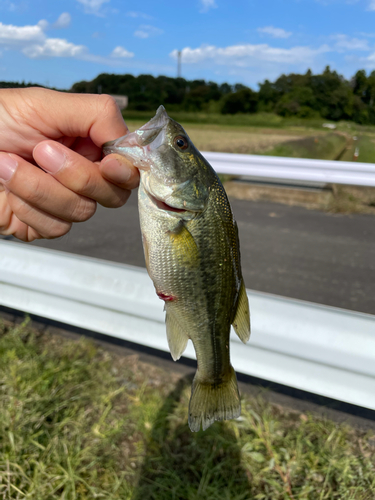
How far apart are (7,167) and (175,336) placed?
1.03 metres

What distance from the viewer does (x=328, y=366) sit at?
2.03 metres

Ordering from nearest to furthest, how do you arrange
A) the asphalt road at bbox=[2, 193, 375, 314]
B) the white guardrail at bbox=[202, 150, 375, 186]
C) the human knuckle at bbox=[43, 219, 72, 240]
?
the human knuckle at bbox=[43, 219, 72, 240] → the white guardrail at bbox=[202, 150, 375, 186] → the asphalt road at bbox=[2, 193, 375, 314]

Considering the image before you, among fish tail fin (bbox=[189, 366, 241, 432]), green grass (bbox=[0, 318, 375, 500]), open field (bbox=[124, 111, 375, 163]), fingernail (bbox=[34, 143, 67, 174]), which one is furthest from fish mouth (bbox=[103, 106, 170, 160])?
open field (bbox=[124, 111, 375, 163])

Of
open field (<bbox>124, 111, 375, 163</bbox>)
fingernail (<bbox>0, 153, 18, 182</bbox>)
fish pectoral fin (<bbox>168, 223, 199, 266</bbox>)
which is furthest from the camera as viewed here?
open field (<bbox>124, 111, 375, 163</bbox>)

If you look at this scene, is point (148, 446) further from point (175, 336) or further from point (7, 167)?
point (7, 167)

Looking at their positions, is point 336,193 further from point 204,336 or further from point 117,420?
point 204,336

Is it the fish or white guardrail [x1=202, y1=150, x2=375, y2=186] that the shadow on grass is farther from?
white guardrail [x1=202, y1=150, x2=375, y2=186]

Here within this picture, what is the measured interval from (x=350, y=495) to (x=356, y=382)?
701 mm

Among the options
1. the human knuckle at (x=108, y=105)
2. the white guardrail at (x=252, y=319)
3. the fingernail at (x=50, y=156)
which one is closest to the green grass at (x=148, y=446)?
the white guardrail at (x=252, y=319)

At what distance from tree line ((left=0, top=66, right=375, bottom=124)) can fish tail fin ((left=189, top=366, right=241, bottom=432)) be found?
144 inches

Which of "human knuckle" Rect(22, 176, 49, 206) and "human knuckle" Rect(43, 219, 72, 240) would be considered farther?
"human knuckle" Rect(43, 219, 72, 240)

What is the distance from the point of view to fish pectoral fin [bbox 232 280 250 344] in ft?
4.85

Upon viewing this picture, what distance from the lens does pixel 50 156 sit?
1583 mm

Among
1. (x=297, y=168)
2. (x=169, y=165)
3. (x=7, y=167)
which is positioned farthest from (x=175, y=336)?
(x=297, y=168)
